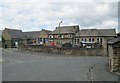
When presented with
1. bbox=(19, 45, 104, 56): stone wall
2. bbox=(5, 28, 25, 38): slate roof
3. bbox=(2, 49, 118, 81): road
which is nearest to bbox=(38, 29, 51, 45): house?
bbox=(5, 28, 25, 38): slate roof

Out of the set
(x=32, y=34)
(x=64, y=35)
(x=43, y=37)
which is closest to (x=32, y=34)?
(x=32, y=34)

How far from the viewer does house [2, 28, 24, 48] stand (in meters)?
94.5

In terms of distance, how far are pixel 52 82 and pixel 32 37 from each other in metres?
90.7

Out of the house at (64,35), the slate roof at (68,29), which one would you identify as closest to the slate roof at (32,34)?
the slate roof at (68,29)

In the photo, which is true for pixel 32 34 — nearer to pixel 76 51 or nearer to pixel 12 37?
pixel 12 37

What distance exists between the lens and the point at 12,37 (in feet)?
319

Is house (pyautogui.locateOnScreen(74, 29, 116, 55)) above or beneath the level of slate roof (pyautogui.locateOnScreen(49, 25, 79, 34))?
beneath

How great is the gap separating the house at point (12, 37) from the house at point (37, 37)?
347cm

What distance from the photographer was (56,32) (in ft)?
300

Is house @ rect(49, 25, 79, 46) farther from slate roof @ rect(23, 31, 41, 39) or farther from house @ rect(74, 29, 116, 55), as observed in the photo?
slate roof @ rect(23, 31, 41, 39)

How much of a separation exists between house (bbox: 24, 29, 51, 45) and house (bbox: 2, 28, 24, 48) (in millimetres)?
3465

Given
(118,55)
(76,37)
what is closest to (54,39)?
(76,37)

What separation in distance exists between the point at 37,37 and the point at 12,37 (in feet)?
35.5

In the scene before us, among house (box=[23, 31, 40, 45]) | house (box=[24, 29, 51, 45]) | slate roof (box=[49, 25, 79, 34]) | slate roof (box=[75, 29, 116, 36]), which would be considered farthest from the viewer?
house (box=[23, 31, 40, 45])
